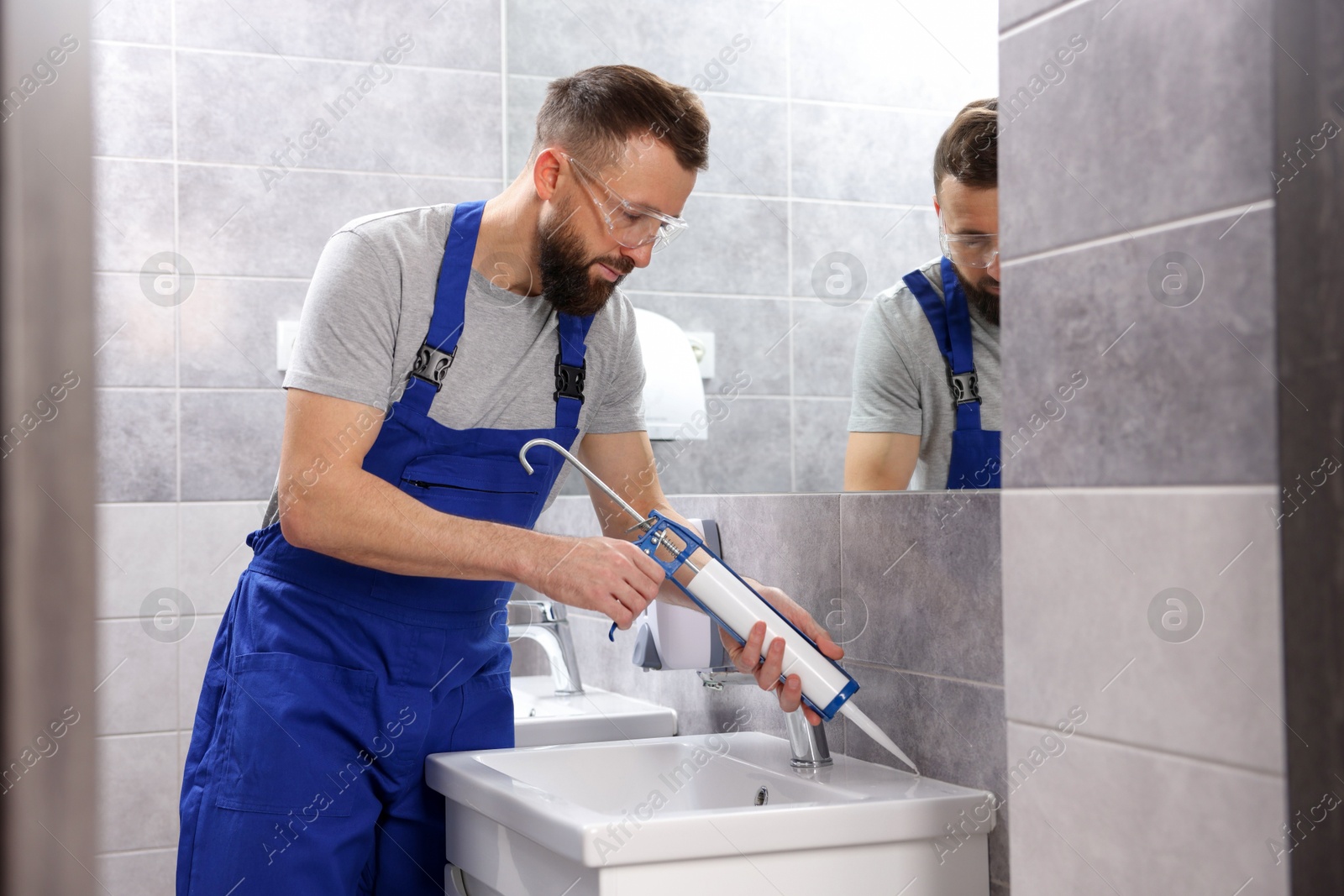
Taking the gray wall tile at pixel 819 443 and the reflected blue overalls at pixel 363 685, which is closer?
the reflected blue overalls at pixel 363 685

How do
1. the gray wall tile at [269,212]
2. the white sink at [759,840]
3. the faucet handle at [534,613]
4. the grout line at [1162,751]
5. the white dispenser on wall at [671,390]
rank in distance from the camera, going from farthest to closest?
the gray wall tile at [269,212] → the white dispenser on wall at [671,390] → the faucet handle at [534,613] → the white sink at [759,840] → the grout line at [1162,751]

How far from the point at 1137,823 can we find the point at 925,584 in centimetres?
52

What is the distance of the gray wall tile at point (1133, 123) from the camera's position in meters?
0.78

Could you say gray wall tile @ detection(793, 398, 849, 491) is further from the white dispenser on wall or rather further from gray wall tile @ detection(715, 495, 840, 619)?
the white dispenser on wall

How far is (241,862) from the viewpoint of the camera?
1.44 m

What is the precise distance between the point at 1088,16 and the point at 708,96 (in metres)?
1.45

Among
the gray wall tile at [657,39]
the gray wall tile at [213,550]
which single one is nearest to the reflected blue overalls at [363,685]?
the gray wall tile at [657,39]

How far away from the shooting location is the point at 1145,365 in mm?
856

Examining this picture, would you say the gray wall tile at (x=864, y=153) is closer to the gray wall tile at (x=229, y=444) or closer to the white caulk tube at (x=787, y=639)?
the white caulk tube at (x=787, y=639)

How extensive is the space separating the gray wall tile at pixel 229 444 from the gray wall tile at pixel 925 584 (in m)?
1.46

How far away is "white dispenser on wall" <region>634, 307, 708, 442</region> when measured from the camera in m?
2.29

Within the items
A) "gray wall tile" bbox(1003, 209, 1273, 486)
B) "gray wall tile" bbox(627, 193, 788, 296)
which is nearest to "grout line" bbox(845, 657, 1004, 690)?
"gray wall tile" bbox(1003, 209, 1273, 486)

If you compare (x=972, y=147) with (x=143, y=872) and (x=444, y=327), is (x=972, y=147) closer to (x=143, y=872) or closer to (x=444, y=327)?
(x=444, y=327)

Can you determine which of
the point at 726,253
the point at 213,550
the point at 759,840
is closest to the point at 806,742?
the point at 759,840
